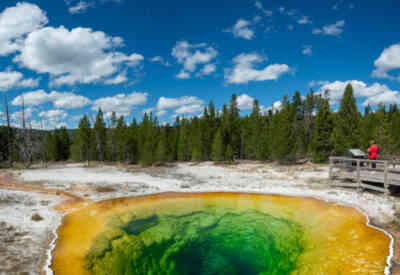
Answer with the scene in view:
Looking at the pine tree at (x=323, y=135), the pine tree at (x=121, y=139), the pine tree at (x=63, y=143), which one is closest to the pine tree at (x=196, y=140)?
the pine tree at (x=121, y=139)

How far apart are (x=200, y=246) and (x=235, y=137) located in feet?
118

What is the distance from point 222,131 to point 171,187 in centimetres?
2617

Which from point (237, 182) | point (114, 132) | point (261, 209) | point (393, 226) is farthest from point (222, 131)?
point (393, 226)

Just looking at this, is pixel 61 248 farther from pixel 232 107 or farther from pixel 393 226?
pixel 232 107

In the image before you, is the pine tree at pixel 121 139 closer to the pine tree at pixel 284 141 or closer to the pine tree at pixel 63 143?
the pine tree at pixel 63 143

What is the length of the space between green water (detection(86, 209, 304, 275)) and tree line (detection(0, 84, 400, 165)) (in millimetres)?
24418

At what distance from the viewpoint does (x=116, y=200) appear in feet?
54.2

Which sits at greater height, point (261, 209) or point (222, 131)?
point (222, 131)

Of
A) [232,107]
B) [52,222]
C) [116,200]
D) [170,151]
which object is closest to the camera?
[52,222]

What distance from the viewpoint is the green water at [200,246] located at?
9164 mm

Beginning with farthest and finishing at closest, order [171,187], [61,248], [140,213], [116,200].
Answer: [171,187]
[116,200]
[140,213]
[61,248]

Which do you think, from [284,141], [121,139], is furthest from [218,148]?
[121,139]

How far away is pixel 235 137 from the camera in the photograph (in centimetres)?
4606

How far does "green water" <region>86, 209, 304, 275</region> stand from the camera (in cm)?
916
